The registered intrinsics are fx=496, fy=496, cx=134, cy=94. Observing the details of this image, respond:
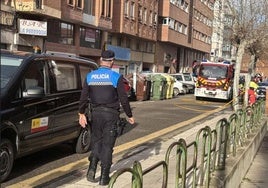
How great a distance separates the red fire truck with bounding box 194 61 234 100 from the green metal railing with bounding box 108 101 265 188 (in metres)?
21.1

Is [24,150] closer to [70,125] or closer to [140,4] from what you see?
[70,125]

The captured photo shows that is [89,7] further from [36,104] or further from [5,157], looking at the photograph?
[5,157]

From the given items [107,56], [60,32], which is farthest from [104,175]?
[60,32]

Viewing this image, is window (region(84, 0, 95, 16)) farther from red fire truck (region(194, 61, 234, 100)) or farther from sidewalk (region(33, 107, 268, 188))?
sidewalk (region(33, 107, 268, 188))

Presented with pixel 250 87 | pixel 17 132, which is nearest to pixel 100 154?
pixel 17 132

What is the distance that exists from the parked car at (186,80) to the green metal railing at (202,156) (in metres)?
29.7

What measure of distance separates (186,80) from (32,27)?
18448mm

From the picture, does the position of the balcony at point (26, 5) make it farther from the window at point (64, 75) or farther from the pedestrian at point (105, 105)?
the pedestrian at point (105, 105)

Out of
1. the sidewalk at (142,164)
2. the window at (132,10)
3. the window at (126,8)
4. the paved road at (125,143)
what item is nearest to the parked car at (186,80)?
the window at (126,8)

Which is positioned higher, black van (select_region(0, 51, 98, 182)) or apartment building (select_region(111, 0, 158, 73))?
apartment building (select_region(111, 0, 158, 73))

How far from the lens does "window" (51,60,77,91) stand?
27.9 ft

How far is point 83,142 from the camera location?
946 cm

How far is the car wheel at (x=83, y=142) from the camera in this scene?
934cm

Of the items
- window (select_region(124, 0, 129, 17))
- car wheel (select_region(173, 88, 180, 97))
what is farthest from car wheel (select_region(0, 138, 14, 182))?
window (select_region(124, 0, 129, 17))
